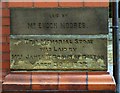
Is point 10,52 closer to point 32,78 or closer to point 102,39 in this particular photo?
point 32,78

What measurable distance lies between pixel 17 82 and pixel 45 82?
227 mm

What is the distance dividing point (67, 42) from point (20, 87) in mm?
523

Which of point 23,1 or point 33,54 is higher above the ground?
point 23,1

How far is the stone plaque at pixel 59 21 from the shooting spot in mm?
2717

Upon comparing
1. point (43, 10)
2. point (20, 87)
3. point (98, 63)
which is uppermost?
point (43, 10)

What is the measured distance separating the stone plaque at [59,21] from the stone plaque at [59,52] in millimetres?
49

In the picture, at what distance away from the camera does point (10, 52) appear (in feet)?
9.18

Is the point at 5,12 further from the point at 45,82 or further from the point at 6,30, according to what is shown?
the point at 45,82

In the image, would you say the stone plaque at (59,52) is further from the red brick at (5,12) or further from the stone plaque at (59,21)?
the red brick at (5,12)

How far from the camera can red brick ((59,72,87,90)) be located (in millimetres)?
2689

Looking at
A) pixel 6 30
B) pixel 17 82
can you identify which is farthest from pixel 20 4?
pixel 17 82

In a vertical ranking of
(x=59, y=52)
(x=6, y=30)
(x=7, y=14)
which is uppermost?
(x=7, y=14)

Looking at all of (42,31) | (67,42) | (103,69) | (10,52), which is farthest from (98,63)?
(10,52)

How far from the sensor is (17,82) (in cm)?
274
